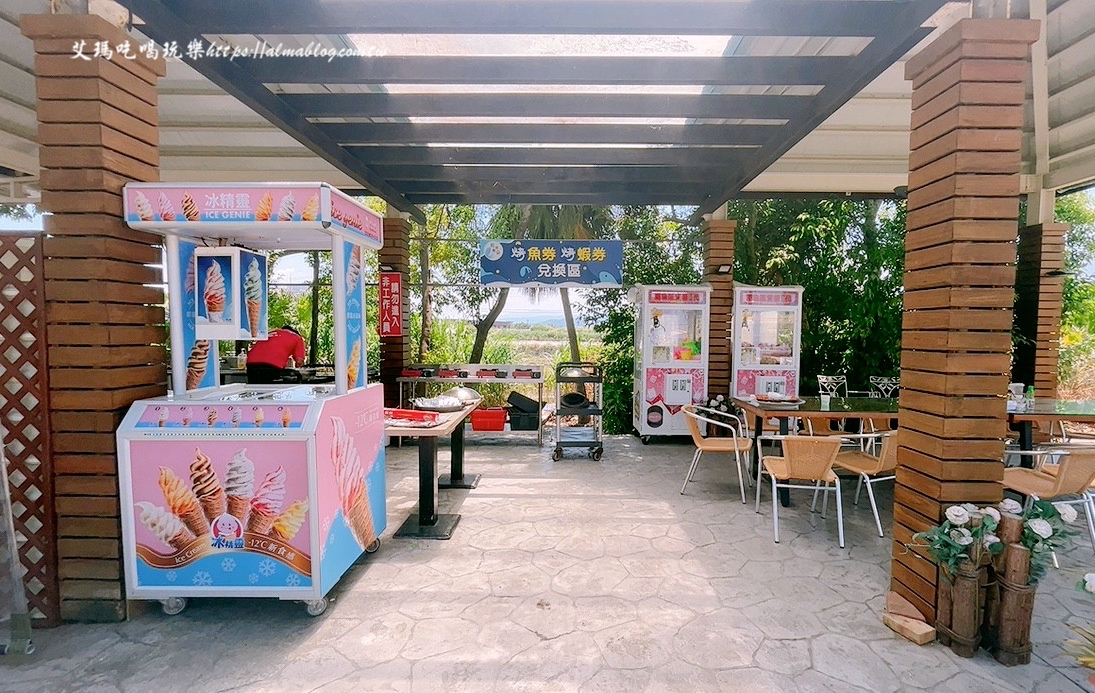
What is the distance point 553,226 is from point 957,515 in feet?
23.2

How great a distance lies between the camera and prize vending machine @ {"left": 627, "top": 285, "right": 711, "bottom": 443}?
257 inches

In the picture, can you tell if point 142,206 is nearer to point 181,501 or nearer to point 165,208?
point 165,208

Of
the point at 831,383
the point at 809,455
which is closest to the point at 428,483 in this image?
the point at 809,455

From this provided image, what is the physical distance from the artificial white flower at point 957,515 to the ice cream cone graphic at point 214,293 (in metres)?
3.73

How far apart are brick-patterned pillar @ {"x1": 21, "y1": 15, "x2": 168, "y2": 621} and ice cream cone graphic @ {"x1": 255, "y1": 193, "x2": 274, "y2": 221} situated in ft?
2.18

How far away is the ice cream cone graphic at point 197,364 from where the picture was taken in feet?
9.61

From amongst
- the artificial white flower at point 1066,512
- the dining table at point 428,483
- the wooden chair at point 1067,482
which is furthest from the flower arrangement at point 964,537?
the dining table at point 428,483

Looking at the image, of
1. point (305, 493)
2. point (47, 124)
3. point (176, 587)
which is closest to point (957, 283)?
point (305, 493)

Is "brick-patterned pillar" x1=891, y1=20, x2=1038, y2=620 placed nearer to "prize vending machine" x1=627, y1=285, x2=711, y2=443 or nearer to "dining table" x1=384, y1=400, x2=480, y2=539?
"dining table" x1=384, y1=400, x2=480, y2=539

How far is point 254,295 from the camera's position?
298 cm

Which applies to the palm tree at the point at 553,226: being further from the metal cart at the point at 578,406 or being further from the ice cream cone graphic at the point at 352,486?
the ice cream cone graphic at the point at 352,486

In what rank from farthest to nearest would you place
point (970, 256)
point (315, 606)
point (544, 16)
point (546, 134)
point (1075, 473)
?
point (546, 134) < point (1075, 473) < point (544, 16) < point (315, 606) < point (970, 256)

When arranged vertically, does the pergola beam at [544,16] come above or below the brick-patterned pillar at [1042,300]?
above

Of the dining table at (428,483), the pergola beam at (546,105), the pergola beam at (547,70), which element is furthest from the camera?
the pergola beam at (546,105)
